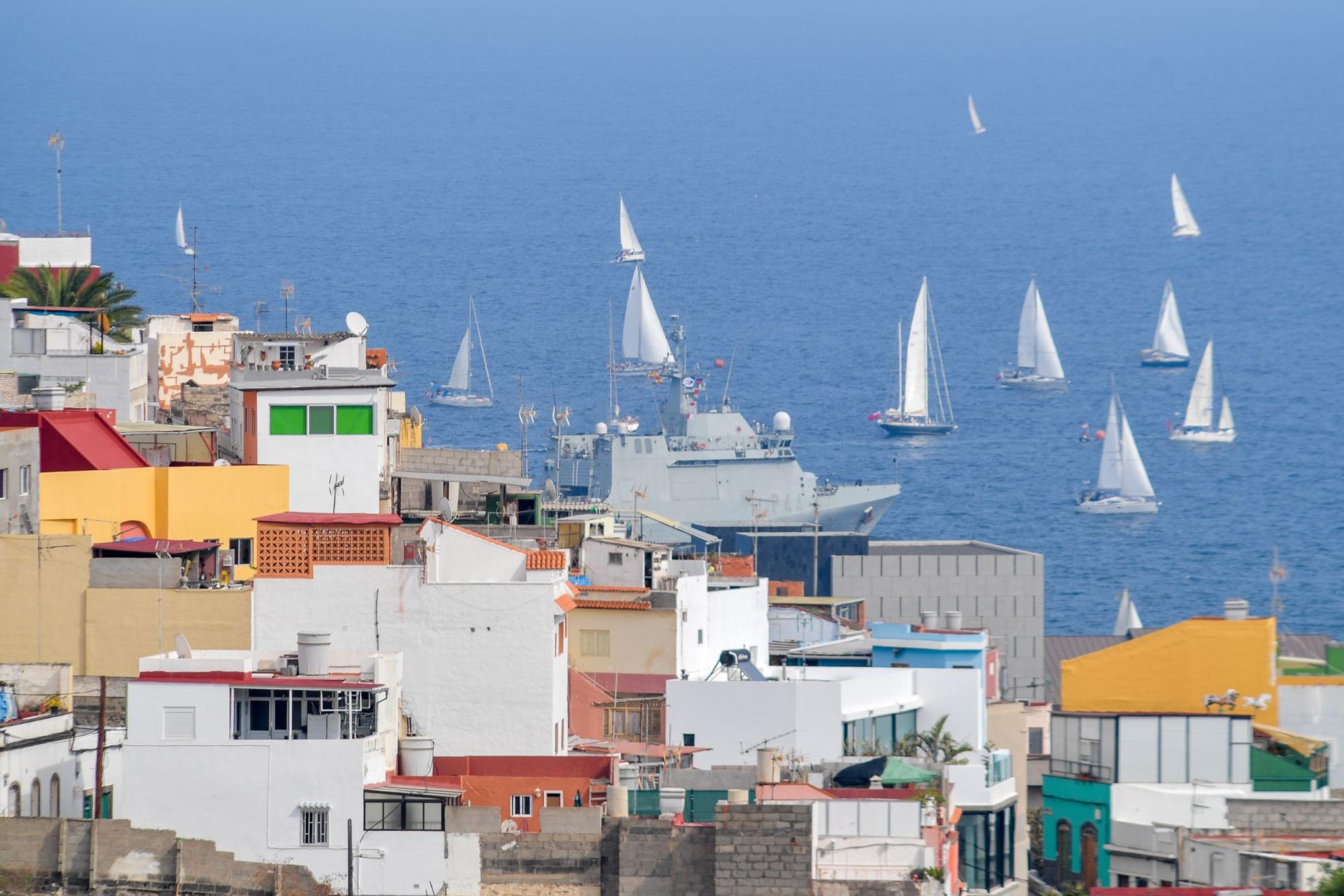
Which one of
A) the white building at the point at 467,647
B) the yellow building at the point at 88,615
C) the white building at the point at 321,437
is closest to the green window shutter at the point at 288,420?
the white building at the point at 321,437

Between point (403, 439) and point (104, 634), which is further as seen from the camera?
point (403, 439)

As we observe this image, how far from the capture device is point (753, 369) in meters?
199

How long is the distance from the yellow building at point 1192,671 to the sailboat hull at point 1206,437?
14197 centimetres

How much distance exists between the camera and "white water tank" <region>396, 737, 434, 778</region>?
28.4 m

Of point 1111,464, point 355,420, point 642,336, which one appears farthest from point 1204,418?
point 355,420

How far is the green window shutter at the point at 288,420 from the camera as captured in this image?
4241cm

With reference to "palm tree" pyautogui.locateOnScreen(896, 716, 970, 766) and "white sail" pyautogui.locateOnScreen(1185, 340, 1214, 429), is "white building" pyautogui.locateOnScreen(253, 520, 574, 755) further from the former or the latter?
"white sail" pyautogui.locateOnScreen(1185, 340, 1214, 429)

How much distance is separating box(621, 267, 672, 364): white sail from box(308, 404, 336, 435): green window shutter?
142m

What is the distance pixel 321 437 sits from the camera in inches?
1676

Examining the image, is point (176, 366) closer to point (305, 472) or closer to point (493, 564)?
point (305, 472)

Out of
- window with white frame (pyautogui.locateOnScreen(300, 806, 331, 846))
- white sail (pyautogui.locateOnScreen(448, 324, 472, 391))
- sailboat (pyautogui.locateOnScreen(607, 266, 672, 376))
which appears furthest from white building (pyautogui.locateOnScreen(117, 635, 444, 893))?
sailboat (pyautogui.locateOnScreen(607, 266, 672, 376))

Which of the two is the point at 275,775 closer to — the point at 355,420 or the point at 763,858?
the point at 763,858

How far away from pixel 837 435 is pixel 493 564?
14357 centimetres

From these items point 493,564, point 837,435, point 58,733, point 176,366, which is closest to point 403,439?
point 176,366
